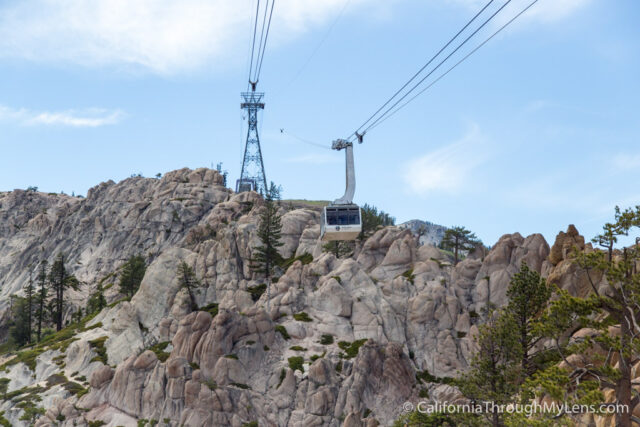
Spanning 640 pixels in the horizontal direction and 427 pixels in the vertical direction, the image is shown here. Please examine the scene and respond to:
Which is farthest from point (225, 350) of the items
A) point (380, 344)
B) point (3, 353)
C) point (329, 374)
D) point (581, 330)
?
point (3, 353)

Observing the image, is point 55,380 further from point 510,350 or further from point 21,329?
point 510,350

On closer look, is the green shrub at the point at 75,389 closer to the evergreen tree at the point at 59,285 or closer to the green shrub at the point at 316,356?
the green shrub at the point at 316,356

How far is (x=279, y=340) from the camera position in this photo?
95.7 metres

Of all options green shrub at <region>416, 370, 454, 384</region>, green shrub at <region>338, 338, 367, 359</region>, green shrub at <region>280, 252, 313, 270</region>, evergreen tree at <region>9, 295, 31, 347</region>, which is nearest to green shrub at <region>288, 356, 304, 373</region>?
green shrub at <region>338, 338, 367, 359</region>

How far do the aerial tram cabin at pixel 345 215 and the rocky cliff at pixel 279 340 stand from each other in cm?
3387

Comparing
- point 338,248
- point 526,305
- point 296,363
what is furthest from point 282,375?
point 338,248

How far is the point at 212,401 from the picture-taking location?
266 ft

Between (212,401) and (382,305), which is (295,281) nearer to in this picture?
(382,305)

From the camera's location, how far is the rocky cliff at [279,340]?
84.2 meters

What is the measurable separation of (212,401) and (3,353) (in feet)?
250

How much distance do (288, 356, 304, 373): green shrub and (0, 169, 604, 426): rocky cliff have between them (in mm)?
154

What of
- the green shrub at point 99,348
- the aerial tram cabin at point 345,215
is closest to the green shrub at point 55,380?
the green shrub at point 99,348

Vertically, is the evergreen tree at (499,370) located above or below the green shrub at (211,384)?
above

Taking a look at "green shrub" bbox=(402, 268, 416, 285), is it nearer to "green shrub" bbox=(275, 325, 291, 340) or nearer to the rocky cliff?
the rocky cliff
